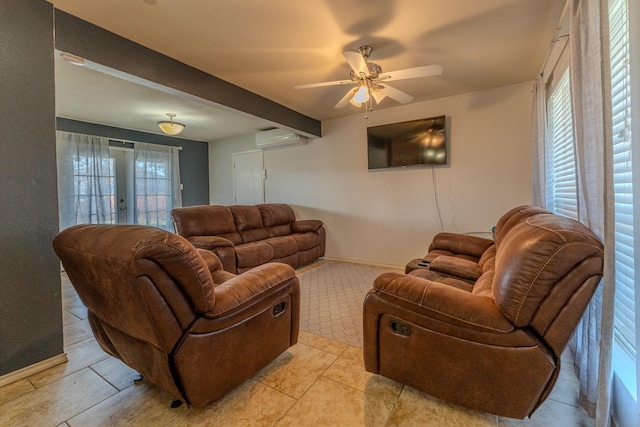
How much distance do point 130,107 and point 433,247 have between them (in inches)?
176

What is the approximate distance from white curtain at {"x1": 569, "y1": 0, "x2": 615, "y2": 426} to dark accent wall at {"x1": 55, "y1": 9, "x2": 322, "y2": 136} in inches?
113

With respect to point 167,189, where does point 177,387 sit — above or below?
below

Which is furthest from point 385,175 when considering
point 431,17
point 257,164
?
point 257,164

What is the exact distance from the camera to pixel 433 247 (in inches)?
123

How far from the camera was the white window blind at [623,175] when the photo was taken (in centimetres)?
113

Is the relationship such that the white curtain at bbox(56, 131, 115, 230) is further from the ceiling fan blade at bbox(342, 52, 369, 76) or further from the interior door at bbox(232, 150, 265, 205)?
the ceiling fan blade at bbox(342, 52, 369, 76)

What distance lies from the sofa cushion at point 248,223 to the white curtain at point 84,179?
241 centimetres

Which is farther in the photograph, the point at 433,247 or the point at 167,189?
the point at 167,189

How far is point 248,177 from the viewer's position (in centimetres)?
589

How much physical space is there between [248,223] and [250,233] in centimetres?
16

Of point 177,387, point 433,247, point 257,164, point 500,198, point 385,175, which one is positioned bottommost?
point 177,387

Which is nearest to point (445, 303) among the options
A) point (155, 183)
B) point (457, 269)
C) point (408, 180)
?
point (457, 269)

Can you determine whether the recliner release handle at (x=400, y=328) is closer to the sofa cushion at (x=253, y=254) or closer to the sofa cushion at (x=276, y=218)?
the sofa cushion at (x=253, y=254)

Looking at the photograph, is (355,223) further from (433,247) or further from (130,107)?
(130,107)
